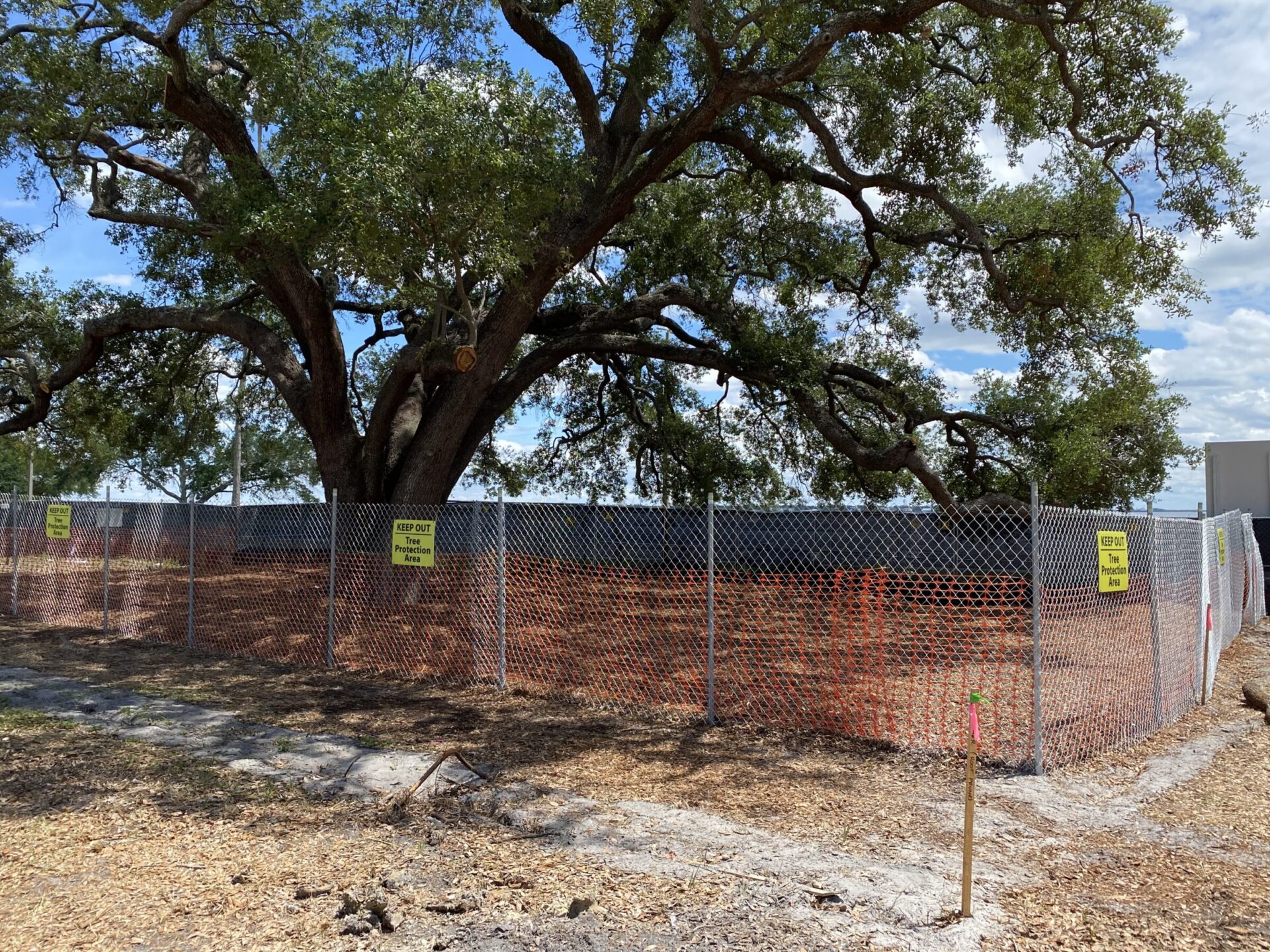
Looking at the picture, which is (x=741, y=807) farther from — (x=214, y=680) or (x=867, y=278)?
(x=867, y=278)

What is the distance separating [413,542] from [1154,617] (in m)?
6.84

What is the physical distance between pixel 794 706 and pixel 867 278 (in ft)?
31.6

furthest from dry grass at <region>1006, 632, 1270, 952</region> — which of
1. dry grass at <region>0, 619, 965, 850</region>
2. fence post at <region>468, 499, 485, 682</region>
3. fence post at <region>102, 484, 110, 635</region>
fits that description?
fence post at <region>102, 484, 110, 635</region>

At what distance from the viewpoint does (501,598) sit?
9.04 m

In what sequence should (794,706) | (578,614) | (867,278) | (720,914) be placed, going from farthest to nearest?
(867,278) < (578,614) < (794,706) < (720,914)

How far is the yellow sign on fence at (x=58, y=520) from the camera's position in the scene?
13586 mm

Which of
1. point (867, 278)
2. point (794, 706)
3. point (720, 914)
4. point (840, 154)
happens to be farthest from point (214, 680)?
point (867, 278)

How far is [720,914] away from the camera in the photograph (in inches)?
163

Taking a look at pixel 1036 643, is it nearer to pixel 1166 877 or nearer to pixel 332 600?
pixel 1166 877

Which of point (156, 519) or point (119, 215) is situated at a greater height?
point (119, 215)

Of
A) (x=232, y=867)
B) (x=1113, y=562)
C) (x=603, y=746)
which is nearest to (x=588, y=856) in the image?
(x=232, y=867)

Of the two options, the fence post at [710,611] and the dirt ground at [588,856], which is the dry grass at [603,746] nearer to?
the dirt ground at [588,856]

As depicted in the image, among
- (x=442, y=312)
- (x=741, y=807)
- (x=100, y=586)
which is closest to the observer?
(x=741, y=807)

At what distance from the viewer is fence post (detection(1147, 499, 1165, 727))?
298 inches
